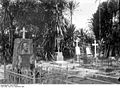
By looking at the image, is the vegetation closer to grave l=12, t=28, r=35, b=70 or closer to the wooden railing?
grave l=12, t=28, r=35, b=70

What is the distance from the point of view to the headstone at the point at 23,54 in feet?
19.9

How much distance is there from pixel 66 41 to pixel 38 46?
9.03ft

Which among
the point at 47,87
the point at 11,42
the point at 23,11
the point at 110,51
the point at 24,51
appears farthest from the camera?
the point at 110,51

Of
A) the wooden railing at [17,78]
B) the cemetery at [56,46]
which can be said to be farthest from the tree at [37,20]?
the wooden railing at [17,78]

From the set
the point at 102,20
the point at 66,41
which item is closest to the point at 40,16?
the point at 66,41

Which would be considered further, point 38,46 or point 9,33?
point 38,46

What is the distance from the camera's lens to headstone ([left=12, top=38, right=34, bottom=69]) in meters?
6.07

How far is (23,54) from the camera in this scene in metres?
6.13

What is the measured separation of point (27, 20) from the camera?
11531 mm

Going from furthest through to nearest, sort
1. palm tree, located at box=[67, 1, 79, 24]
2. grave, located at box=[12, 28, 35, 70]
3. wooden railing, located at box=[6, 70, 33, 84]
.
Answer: palm tree, located at box=[67, 1, 79, 24] → grave, located at box=[12, 28, 35, 70] → wooden railing, located at box=[6, 70, 33, 84]

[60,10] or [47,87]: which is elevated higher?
[60,10]

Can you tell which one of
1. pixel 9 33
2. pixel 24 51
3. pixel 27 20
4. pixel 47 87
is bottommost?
pixel 47 87

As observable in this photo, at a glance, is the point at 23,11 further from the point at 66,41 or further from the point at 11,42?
the point at 66,41

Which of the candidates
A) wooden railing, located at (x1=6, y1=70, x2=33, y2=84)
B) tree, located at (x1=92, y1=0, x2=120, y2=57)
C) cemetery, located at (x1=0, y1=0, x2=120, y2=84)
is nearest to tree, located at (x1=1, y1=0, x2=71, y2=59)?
cemetery, located at (x1=0, y1=0, x2=120, y2=84)
